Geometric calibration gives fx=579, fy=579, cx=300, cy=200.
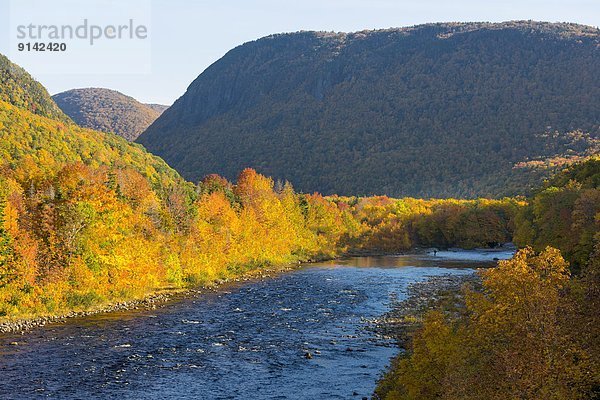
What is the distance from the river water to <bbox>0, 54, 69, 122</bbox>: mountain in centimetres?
7386

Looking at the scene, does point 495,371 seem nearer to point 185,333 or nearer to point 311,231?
point 185,333

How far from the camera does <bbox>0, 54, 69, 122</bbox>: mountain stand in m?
113

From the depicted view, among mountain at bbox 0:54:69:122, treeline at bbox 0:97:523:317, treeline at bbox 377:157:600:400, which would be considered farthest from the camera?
mountain at bbox 0:54:69:122

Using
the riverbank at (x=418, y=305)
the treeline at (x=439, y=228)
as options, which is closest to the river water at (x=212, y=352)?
the riverbank at (x=418, y=305)

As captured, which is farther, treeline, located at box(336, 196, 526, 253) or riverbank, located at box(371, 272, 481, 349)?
treeline, located at box(336, 196, 526, 253)

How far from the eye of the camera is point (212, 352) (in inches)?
1549

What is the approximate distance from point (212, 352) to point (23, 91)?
10317 centimetres

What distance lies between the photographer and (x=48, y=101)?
137 meters

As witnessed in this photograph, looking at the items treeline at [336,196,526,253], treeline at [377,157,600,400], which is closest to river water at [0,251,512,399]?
treeline at [377,157,600,400]

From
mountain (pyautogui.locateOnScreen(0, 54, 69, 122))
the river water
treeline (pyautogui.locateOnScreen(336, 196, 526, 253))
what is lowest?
the river water

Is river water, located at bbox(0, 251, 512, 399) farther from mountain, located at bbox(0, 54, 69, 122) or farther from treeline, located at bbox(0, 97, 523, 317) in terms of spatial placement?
mountain, located at bbox(0, 54, 69, 122)

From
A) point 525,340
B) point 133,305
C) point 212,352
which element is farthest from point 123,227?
point 525,340

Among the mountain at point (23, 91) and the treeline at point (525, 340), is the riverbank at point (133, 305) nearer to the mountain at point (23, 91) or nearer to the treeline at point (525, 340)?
the treeline at point (525, 340)

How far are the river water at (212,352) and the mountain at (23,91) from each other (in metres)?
73.9
